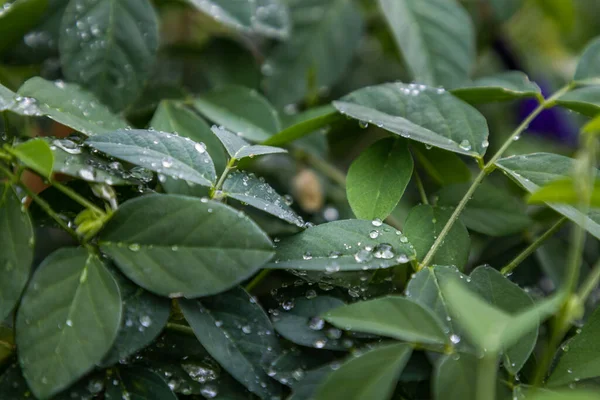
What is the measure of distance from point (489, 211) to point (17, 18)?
0.51 meters

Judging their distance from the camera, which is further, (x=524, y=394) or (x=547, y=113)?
A: (x=547, y=113)

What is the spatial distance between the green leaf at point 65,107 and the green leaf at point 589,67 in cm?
46

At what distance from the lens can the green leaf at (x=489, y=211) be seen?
1.70ft

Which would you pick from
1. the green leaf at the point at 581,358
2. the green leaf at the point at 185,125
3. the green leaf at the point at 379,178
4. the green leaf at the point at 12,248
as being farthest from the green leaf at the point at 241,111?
the green leaf at the point at 581,358

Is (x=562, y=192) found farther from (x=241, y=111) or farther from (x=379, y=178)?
(x=241, y=111)

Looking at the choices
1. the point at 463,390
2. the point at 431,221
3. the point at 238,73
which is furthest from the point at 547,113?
the point at 463,390

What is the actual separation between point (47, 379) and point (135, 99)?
0.33m

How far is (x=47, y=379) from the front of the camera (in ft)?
1.15

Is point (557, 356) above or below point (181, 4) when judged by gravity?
below

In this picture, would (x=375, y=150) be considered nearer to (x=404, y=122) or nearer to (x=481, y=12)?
(x=404, y=122)

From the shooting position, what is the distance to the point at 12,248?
39 centimetres

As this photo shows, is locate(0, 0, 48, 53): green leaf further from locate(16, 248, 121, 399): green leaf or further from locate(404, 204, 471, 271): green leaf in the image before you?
locate(404, 204, 471, 271): green leaf

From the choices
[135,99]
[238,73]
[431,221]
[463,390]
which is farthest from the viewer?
[238,73]

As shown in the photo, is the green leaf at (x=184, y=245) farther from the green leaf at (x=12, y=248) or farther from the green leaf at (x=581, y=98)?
the green leaf at (x=581, y=98)
